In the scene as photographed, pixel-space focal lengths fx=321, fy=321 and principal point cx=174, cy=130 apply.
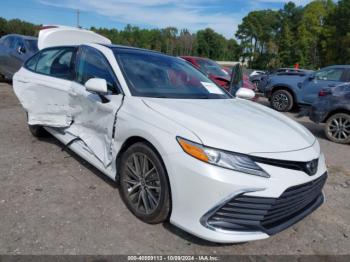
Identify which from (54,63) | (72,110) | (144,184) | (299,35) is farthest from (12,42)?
(299,35)

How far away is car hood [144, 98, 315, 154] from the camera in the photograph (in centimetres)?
250

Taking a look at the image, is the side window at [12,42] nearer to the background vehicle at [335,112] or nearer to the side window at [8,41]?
the side window at [8,41]

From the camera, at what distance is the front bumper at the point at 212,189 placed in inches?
92.6

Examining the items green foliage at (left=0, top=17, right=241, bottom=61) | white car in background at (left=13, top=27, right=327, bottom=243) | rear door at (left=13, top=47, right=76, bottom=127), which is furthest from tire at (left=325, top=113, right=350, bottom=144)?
green foliage at (left=0, top=17, right=241, bottom=61)

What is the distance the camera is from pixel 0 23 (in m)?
70.3

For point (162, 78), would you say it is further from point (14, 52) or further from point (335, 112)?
point (14, 52)

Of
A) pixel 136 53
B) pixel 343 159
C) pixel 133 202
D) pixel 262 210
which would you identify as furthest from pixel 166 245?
pixel 343 159

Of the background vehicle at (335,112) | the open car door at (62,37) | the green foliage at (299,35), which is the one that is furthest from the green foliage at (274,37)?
the open car door at (62,37)

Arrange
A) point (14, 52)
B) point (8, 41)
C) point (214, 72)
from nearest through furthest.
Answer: point (214, 72) → point (14, 52) → point (8, 41)

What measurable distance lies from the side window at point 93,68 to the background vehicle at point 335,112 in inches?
204

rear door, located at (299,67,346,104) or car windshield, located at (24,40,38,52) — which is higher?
car windshield, located at (24,40,38,52)

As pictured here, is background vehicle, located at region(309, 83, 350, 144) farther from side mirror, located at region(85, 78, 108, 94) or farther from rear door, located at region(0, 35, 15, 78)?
rear door, located at region(0, 35, 15, 78)

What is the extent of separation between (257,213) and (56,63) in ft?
11.6

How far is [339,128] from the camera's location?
22.1 ft
